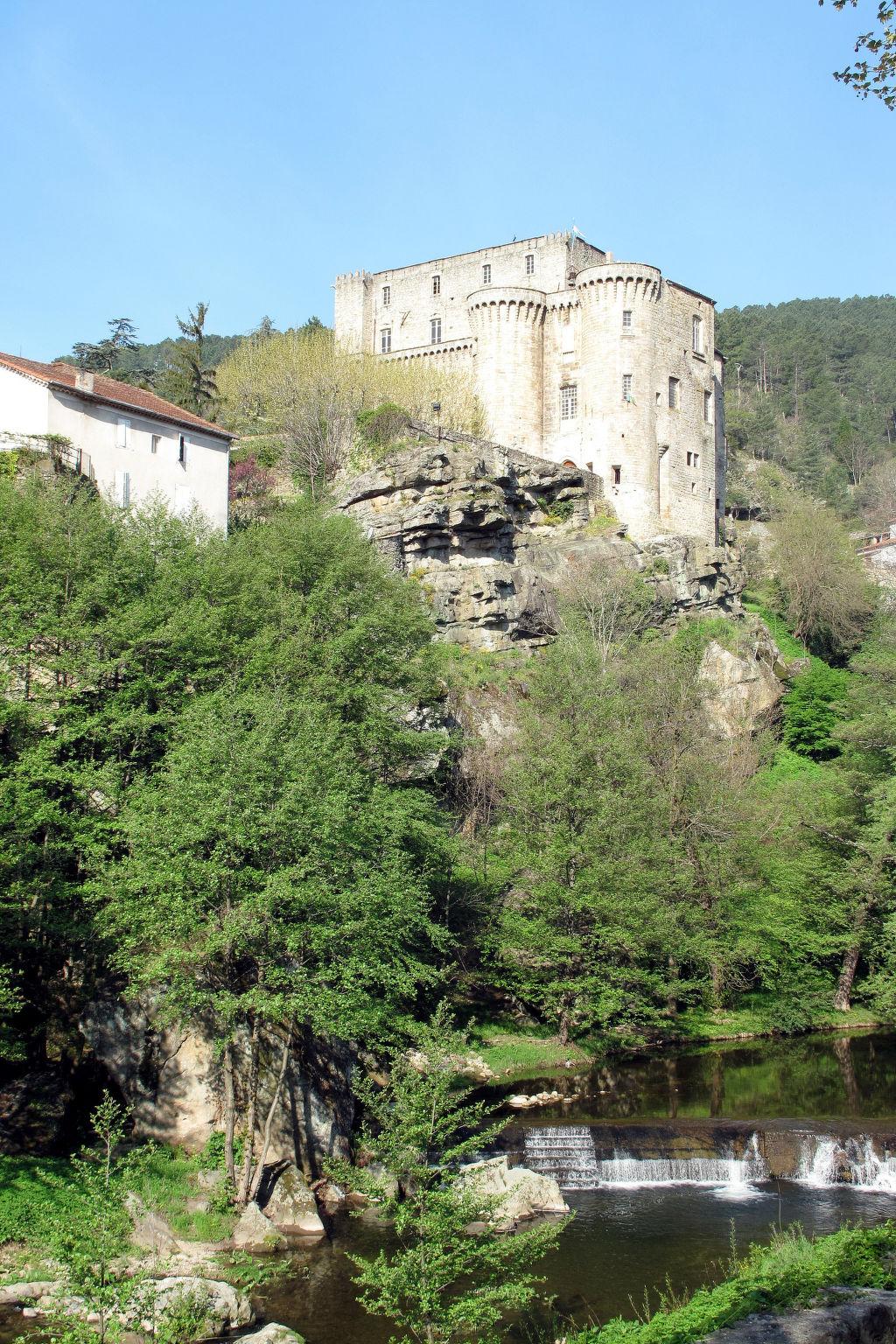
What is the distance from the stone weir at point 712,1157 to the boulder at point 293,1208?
14.2 feet

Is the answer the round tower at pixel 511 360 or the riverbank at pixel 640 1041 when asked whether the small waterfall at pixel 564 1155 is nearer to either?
the riverbank at pixel 640 1041

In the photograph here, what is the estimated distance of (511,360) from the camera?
2424 inches

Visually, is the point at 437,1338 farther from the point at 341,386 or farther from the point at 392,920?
the point at 341,386

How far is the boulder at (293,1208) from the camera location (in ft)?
61.6

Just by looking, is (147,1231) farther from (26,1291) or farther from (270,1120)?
(270,1120)

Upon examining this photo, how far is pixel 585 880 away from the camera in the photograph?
3047 cm

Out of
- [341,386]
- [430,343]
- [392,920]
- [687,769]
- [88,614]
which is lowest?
[392,920]

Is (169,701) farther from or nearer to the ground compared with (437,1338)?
farther from the ground

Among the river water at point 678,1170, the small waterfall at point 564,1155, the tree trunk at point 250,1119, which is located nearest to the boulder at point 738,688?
the river water at point 678,1170

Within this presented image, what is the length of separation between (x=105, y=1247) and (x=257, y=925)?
→ 702 centimetres

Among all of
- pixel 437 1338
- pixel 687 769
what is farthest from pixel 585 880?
pixel 437 1338

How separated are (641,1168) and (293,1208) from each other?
21.9 ft

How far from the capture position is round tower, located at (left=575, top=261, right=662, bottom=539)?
59.1 metres

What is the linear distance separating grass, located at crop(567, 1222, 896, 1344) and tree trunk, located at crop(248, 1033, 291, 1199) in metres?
7.06
